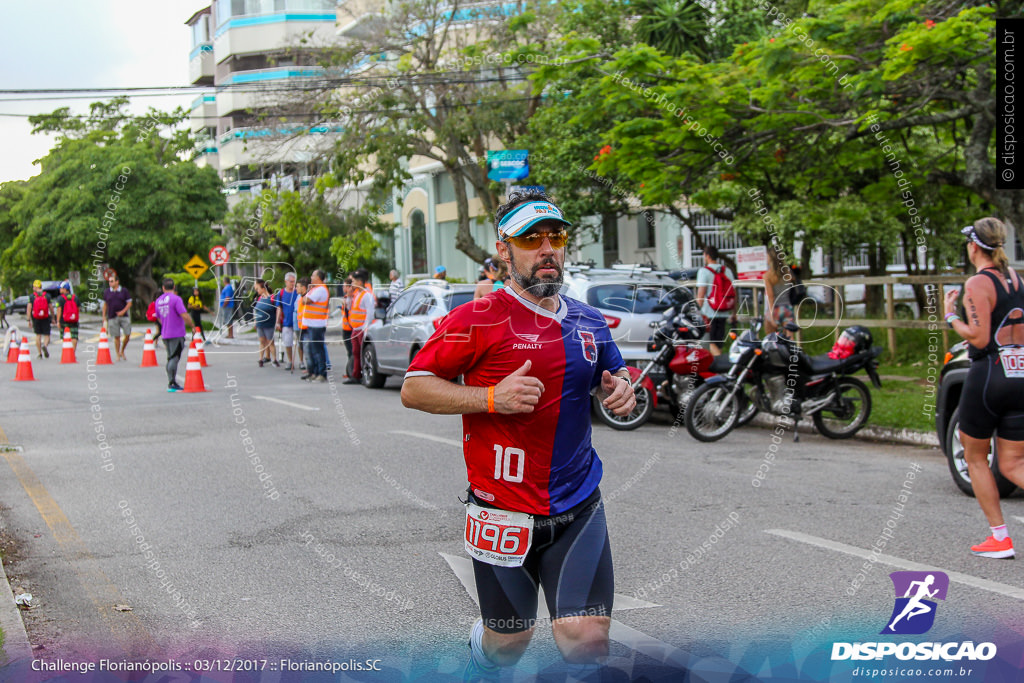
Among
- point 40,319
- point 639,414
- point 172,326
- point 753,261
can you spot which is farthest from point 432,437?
point 40,319

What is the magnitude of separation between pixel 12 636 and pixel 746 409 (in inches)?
328

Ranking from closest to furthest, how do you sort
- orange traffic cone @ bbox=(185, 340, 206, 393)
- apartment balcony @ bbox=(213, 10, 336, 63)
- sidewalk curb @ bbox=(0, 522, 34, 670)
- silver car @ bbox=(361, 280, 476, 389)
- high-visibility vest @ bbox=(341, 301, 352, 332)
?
sidewalk curb @ bbox=(0, 522, 34, 670) < silver car @ bbox=(361, 280, 476, 389) < orange traffic cone @ bbox=(185, 340, 206, 393) < high-visibility vest @ bbox=(341, 301, 352, 332) < apartment balcony @ bbox=(213, 10, 336, 63)

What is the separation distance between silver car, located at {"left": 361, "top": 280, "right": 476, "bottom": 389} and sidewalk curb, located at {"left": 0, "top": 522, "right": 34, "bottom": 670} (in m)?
10.5

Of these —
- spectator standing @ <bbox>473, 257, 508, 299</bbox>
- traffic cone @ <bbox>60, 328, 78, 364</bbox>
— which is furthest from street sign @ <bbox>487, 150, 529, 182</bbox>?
traffic cone @ <bbox>60, 328, 78, 364</bbox>

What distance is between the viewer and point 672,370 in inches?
470

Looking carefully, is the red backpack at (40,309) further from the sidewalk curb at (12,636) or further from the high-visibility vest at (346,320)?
the sidewalk curb at (12,636)

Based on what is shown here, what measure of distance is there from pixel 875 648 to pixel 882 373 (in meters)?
11.2

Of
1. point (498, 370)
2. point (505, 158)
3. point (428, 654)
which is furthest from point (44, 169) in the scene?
point (498, 370)

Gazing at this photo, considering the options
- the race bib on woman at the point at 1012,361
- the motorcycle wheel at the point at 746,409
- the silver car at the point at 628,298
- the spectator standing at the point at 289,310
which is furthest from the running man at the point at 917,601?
the spectator standing at the point at 289,310

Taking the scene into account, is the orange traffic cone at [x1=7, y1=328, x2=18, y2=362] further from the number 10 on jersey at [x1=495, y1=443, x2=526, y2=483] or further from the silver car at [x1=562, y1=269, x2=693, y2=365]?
the number 10 on jersey at [x1=495, y1=443, x2=526, y2=483]

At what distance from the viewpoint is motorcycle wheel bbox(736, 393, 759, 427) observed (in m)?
11.3

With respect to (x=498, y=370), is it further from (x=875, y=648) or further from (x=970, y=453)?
(x=970, y=453)

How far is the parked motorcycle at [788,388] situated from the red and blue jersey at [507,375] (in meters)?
7.79

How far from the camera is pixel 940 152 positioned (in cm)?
1802
